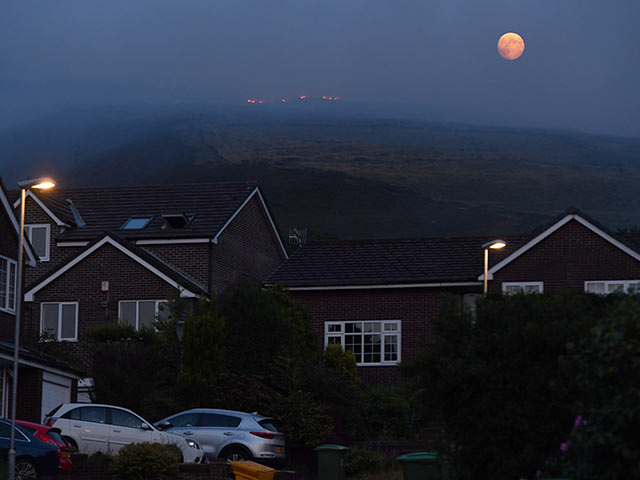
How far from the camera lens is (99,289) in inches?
1687

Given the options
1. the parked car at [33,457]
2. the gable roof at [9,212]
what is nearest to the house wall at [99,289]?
the gable roof at [9,212]

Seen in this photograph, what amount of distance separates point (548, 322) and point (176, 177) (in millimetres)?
174079

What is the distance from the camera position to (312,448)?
31.5 metres

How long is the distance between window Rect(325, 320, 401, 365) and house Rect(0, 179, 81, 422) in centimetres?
1217


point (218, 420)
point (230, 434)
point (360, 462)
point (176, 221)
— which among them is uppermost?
point (176, 221)

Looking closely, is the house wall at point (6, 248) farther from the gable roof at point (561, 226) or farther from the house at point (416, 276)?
the gable roof at point (561, 226)

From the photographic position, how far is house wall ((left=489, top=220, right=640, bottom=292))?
1572 inches

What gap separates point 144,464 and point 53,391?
10.5 meters

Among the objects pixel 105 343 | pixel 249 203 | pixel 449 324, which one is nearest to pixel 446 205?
pixel 249 203

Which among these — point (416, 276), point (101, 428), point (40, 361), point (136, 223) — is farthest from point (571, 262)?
point (101, 428)

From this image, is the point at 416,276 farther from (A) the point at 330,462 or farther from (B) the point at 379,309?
(A) the point at 330,462

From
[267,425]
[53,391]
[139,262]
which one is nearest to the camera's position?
[267,425]

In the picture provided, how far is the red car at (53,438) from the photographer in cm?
2300

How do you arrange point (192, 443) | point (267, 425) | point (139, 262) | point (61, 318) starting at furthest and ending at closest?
point (61, 318) → point (139, 262) → point (267, 425) → point (192, 443)
